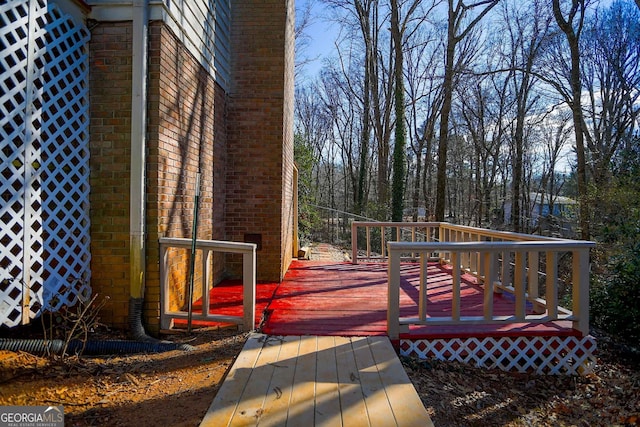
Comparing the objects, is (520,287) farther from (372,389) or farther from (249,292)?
(249,292)

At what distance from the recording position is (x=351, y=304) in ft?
14.2

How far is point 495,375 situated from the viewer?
3312 mm

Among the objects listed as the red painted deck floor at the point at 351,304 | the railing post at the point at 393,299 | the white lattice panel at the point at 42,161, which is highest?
the white lattice panel at the point at 42,161

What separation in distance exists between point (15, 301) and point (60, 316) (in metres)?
0.44

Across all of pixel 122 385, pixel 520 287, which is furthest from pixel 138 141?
pixel 520 287

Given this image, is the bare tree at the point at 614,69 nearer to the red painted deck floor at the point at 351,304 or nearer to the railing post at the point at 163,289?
the red painted deck floor at the point at 351,304

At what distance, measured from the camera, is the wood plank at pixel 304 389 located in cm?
208

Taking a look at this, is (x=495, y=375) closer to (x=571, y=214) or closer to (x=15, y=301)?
(x=15, y=301)

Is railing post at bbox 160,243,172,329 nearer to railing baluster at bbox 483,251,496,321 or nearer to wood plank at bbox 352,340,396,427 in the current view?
wood plank at bbox 352,340,396,427

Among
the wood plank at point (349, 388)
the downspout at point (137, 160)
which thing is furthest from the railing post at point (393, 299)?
the downspout at point (137, 160)

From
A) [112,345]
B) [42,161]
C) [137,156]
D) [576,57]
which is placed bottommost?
[112,345]

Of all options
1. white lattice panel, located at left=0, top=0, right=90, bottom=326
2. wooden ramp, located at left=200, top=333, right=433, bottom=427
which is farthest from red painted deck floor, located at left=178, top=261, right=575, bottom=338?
white lattice panel, located at left=0, top=0, right=90, bottom=326

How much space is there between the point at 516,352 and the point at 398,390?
65.9 inches

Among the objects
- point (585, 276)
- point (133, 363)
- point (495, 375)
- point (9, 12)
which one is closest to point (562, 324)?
point (585, 276)
